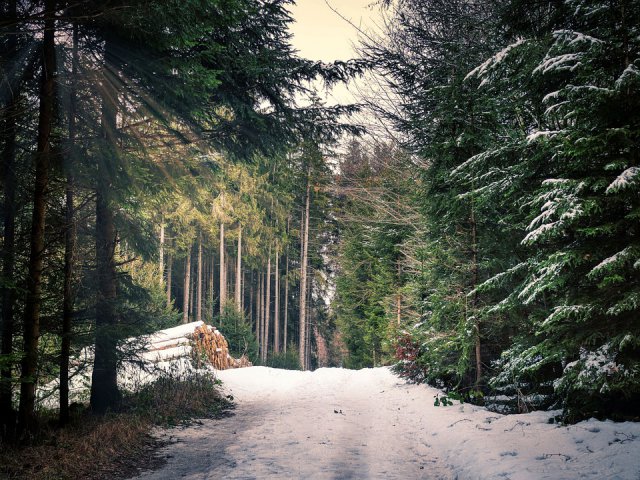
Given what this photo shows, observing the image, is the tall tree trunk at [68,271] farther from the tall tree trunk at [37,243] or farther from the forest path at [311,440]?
the forest path at [311,440]

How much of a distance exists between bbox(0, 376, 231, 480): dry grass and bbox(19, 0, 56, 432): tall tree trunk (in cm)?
67

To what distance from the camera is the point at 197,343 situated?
15.1 metres

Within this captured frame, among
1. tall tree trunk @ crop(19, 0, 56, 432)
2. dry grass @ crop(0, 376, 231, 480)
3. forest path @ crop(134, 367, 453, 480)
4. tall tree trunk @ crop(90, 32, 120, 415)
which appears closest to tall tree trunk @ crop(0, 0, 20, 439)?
tall tree trunk @ crop(19, 0, 56, 432)

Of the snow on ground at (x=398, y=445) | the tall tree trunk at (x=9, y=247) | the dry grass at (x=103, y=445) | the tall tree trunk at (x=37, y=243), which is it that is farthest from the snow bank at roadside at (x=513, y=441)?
the tall tree trunk at (x=9, y=247)

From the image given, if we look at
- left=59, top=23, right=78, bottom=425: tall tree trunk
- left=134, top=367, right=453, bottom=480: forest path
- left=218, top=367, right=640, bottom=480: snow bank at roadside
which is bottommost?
left=134, top=367, right=453, bottom=480: forest path

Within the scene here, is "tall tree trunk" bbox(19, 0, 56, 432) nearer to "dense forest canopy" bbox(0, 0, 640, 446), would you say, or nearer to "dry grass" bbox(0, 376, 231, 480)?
"dense forest canopy" bbox(0, 0, 640, 446)

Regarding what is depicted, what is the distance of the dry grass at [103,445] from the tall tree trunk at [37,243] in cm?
67

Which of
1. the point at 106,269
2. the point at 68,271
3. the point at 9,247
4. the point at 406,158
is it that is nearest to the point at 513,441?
the point at 68,271

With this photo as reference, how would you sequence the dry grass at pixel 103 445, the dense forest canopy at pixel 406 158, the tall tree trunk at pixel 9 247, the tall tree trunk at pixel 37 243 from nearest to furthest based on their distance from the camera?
1. the dense forest canopy at pixel 406 158
2. the dry grass at pixel 103 445
3. the tall tree trunk at pixel 37 243
4. the tall tree trunk at pixel 9 247

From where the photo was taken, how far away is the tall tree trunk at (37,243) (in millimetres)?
6020

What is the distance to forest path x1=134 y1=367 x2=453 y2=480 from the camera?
5449 mm

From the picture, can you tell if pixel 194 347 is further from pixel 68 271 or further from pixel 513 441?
pixel 513 441

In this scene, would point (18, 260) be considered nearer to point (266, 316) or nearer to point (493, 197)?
point (493, 197)

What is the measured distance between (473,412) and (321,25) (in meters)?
9.20
